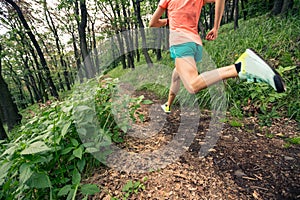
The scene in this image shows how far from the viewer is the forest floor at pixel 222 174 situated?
4.58ft

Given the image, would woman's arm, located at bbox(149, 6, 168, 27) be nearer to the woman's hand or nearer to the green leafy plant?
the woman's hand

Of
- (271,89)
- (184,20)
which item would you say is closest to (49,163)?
(184,20)

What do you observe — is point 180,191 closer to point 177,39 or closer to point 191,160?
point 191,160

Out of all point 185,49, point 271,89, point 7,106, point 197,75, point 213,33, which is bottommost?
point 7,106

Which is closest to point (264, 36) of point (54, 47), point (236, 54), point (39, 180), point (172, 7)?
point (236, 54)

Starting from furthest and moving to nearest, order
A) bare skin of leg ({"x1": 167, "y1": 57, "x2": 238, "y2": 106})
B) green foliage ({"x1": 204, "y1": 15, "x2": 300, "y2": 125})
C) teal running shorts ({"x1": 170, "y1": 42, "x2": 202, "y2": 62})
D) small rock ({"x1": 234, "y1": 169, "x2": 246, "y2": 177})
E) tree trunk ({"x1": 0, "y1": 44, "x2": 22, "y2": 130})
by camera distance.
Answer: tree trunk ({"x1": 0, "y1": 44, "x2": 22, "y2": 130}) < green foliage ({"x1": 204, "y1": 15, "x2": 300, "y2": 125}) < teal running shorts ({"x1": 170, "y1": 42, "x2": 202, "y2": 62}) < bare skin of leg ({"x1": 167, "y1": 57, "x2": 238, "y2": 106}) < small rock ({"x1": 234, "y1": 169, "x2": 246, "y2": 177})

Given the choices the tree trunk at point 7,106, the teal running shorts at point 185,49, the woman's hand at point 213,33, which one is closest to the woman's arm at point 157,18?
the teal running shorts at point 185,49

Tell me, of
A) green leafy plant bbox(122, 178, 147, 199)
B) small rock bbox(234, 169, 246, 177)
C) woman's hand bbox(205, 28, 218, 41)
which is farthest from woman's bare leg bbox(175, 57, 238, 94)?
green leafy plant bbox(122, 178, 147, 199)

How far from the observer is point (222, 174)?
5.16 ft

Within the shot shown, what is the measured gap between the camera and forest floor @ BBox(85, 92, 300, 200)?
140cm

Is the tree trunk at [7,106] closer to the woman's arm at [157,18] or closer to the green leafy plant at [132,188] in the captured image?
the woman's arm at [157,18]

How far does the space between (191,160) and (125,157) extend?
25.9 inches

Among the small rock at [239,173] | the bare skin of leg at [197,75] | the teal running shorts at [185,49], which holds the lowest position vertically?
the small rock at [239,173]

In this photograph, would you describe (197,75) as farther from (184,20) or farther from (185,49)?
(184,20)
